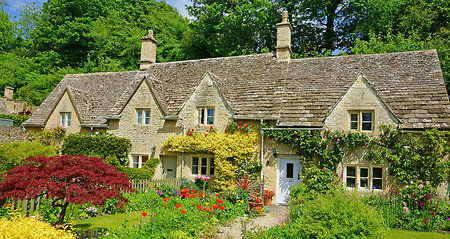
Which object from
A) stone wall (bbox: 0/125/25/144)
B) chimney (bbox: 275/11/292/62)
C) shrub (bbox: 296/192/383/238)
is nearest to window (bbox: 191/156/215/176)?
chimney (bbox: 275/11/292/62)

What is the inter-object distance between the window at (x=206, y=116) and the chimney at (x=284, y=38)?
6.78m

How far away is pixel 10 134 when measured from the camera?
23.4m

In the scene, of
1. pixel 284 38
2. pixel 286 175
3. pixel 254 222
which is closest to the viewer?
pixel 254 222

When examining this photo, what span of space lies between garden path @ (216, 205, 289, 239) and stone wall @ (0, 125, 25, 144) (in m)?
20.8

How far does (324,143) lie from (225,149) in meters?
5.24

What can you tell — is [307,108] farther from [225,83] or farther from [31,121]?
[31,121]

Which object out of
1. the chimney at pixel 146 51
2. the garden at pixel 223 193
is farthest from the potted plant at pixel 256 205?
the chimney at pixel 146 51

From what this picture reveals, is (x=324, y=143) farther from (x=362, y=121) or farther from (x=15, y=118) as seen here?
(x=15, y=118)

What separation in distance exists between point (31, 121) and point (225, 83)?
1656 cm

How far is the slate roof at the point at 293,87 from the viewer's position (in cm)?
1520

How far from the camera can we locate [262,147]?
1645cm

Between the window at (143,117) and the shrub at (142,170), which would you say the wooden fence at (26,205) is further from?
the window at (143,117)

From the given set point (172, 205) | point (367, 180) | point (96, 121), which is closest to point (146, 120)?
point (96, 121)

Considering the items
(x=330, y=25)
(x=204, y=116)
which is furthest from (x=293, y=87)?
(x=330, y=25)
